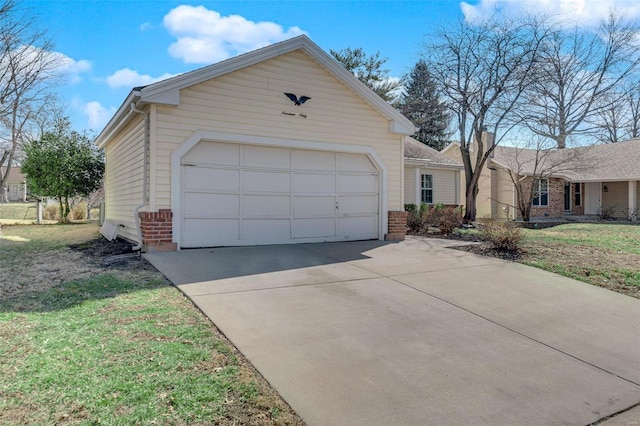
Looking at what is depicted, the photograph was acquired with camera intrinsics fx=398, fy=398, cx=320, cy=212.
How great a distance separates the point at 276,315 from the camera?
4.50m

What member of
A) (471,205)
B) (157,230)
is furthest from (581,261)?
(471,205)

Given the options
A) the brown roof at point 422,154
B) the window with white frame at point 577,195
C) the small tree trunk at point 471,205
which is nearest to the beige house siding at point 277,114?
the small tree trunk at point 471,205

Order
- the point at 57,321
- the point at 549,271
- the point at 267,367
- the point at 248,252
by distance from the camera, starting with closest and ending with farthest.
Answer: the point at 267,367, the point at 57,321, the point at 549,271, the point at 248,252

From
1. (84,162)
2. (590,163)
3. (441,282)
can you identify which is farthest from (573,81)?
(84,162)

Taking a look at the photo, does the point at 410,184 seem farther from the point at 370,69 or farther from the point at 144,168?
the point at 370,69

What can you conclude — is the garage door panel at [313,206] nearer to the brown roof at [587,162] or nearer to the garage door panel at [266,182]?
the garage door panel at [266,182]

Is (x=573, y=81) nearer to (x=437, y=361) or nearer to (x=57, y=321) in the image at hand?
(x=437, y=361)

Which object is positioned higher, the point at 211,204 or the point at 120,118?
the point at 120,118

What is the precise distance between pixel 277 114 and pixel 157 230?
11.9 ft

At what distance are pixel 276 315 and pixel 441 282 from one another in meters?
2.93

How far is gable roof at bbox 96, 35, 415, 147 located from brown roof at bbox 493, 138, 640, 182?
1353cm

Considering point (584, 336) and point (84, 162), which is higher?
point (84, 162)

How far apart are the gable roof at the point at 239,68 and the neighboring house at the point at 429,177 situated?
730 centimetres

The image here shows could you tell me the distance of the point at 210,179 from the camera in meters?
8.44
